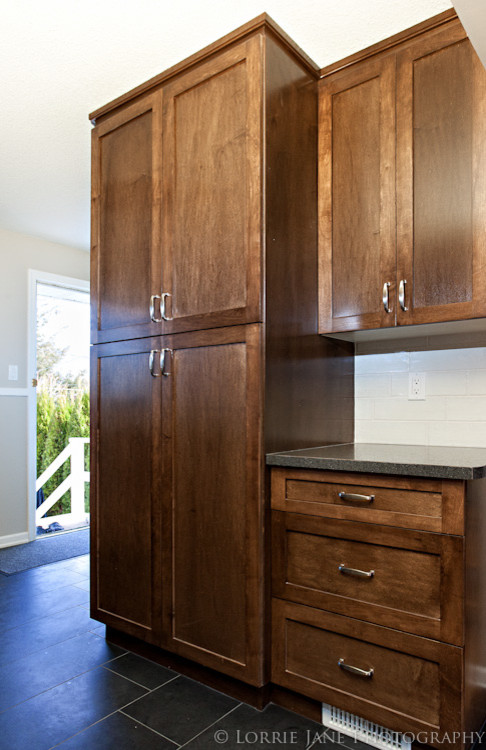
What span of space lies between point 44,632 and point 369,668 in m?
1.60

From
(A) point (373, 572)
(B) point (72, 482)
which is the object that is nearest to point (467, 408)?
(A) point (373, 572)

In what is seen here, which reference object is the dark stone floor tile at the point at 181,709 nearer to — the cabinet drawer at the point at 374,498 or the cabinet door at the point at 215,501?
the cabinet door at the point at 215,501

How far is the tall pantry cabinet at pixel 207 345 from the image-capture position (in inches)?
70.4

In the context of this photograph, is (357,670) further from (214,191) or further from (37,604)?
(37,604)

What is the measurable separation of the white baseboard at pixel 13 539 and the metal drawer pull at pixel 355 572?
3178 millimetres

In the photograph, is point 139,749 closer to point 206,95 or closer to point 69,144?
point 206,95

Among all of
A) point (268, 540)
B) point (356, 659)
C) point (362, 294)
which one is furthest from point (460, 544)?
point (362, 294)

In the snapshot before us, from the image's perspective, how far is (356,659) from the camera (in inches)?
62.5

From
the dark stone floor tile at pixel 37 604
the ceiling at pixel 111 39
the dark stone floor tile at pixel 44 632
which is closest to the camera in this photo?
the ceiling at pixel 111 39

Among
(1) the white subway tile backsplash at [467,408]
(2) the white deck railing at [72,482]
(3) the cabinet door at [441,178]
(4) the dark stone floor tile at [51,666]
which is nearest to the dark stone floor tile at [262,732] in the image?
(4) the dark stone floor tile at [51,666]

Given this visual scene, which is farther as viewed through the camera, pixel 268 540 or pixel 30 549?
pixel 30 549

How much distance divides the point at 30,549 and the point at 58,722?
234 centimetres

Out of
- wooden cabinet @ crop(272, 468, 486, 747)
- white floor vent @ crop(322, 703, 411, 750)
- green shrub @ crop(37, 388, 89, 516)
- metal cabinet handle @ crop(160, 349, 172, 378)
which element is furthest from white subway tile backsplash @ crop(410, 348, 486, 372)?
green shrub @ crop(37, 388, 89, 516)

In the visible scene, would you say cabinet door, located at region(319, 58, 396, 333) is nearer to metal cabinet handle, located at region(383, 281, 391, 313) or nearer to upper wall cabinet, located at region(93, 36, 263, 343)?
metal cabinet handle, located at region(383, 281, 391, 313)
